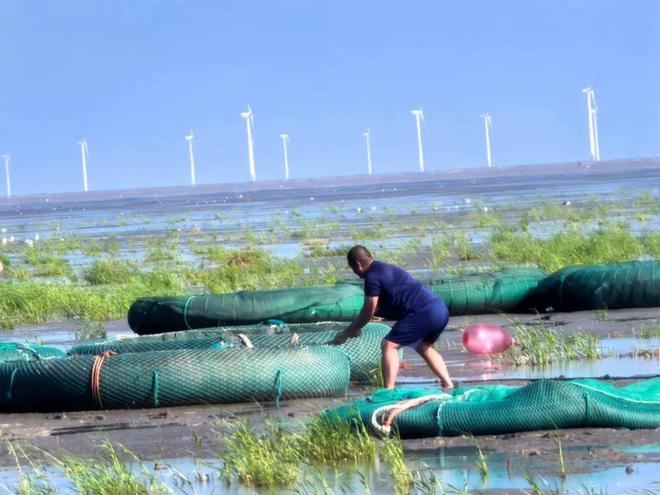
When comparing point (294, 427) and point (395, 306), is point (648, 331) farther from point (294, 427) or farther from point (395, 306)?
point (294, 427)

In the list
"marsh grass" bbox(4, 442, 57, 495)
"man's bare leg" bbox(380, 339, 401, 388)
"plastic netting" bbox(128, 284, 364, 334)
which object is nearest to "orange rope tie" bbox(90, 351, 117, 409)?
"marsh grass" bbox(4, 442, 57, 495)

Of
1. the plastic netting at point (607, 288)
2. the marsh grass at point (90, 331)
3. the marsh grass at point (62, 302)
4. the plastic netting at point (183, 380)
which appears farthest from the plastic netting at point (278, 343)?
the marsh grass at point (62, 302)

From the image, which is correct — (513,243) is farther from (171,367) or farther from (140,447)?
(140,447)

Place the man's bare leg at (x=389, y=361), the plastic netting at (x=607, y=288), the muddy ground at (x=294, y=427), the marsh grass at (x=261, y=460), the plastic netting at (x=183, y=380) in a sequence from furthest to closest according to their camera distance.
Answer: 1. the plastic netting at (x=607, y=288)
2. the plastic netting at (x=183, y=380)
3. the man's bare leg at (x=389, y=361)
4. the muddy ground at (x=294, y=427)
5. the marsh grass at (x=261, y=460)

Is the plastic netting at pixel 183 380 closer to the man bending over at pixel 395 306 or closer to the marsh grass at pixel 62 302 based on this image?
the man bending over at pixel 395 306

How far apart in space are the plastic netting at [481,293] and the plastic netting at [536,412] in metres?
9.63

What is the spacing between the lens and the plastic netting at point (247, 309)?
21406 mm

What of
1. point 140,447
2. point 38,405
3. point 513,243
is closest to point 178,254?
point 513,243

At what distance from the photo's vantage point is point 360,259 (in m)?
13.8

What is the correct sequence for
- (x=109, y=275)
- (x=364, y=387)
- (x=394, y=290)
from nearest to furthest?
1. (x=394, y=290)
2. (x=364, y=387)
3. (x=109, y=275)

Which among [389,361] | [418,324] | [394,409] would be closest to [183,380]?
[389,361]

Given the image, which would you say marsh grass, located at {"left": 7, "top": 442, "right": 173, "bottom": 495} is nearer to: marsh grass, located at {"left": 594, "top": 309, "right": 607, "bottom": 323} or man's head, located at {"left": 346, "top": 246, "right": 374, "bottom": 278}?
man's head, located at {"left": 346, "top": 246, "right": 374, "bottom": 278}

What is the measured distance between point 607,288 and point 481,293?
5.50 ft

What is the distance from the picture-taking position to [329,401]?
15.2 m
